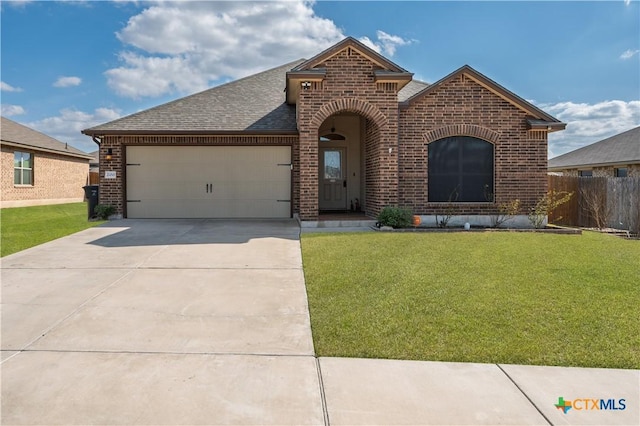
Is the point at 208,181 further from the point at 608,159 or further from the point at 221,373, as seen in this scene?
the point at 608,159

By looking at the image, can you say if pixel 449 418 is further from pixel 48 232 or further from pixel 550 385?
pixel 48 232

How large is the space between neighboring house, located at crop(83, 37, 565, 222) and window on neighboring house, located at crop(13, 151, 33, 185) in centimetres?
979

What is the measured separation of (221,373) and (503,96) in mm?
11371

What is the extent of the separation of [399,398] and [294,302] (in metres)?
2.37

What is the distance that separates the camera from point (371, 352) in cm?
359

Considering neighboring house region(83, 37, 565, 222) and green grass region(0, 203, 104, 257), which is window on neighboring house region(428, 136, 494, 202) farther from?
green grass region(0, 203, 104, 257)

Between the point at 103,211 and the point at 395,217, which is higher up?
the point at 103,211

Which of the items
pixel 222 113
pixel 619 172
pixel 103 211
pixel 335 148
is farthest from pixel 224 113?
pixel 619 172

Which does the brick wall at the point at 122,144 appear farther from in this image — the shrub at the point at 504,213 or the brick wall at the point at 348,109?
the shrub at the point at 504,213

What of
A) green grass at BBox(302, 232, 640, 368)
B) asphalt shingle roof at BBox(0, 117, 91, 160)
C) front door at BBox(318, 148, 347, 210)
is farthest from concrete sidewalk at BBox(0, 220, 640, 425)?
asphalt shingle roof at BBox(0, 117, 91, 160)

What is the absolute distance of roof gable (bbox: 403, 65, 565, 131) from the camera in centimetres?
1148

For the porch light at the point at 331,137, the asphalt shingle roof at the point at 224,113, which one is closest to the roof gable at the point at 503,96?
the asphalt shingle roof at the point at 224,113

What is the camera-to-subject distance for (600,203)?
519 inches

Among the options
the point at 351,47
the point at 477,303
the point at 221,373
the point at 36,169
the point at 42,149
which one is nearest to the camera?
the point at 221,373
